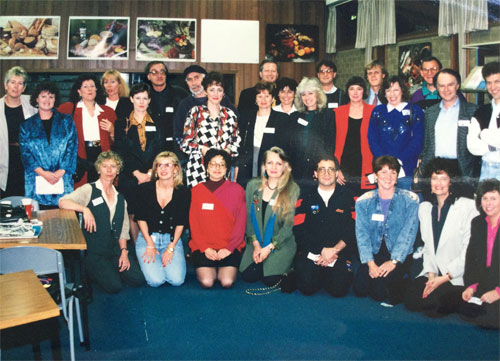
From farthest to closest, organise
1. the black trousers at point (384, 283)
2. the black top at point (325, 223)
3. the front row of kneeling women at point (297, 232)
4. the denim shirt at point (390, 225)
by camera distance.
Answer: the black top at point (325, 223), the denim shirt at point (390, 225), the black trousers at point (384, 283), the front row of kneeling women at point (297, 232)

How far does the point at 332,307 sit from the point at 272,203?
0.96 metres

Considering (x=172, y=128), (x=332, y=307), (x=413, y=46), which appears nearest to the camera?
(x=332, y=307)

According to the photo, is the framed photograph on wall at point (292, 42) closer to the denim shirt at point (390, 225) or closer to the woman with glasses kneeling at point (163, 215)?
the woman with glasses kneeling at point (163, 215)

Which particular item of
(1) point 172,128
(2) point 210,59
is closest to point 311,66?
(2) point 210,59

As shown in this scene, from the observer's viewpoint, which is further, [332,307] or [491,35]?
[491,35]

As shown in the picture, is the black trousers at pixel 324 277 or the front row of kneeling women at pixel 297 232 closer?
the front row of kneeling women at pixel 297 232

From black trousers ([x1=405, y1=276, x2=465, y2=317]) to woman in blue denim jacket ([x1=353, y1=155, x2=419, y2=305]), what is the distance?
0.39ft

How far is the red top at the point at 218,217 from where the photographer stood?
399cm

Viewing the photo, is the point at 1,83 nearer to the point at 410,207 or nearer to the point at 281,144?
the point at 281,144

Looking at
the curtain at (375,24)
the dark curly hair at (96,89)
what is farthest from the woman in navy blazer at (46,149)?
the curtain at (375,24)

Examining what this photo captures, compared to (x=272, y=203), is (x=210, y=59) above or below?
above

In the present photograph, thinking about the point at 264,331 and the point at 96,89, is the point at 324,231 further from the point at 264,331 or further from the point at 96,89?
the point at 96,89

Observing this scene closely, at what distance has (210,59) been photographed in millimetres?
7867

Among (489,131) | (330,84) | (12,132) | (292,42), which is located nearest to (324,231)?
(489,131)
